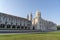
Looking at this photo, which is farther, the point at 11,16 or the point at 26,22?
the point at 26,22

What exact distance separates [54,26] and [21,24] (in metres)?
40.6

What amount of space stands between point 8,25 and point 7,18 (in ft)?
13.5

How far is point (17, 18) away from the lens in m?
77.8

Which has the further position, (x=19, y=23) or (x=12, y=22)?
(x=19, y=23)

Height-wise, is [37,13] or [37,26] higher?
[37,13]

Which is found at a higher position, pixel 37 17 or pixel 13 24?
pixel 37 17

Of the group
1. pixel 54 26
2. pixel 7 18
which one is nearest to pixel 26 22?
pixel 7 18

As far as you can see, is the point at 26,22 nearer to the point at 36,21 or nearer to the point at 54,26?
the point at 36,21


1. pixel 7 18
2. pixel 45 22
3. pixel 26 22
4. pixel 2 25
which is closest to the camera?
pixel 2 25

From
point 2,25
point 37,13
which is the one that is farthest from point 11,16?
point 37,13

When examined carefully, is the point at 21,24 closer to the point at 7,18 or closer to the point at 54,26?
the point at 7,18

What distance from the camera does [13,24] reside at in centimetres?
7450

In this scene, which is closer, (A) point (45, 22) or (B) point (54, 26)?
(A) point (45, 22)

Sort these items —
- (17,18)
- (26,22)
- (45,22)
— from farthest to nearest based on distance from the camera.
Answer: (45,22) < (26,22) < (17,18)
